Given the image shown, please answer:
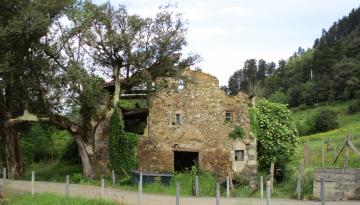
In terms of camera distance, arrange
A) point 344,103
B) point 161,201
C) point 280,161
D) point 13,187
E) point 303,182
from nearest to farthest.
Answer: point 161,201 → point 303,182 → point 13,187 → point 280,161 → point 344,103

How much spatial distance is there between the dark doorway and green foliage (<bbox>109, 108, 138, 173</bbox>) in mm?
3600

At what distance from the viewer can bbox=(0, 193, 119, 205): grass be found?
21.5 m

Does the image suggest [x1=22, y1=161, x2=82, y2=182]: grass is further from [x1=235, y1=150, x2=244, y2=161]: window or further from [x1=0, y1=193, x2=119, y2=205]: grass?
[x1=235, y1=150, x2=244, y2=161]: window

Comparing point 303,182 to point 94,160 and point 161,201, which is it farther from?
point 94,160

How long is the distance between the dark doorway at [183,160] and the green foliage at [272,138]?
5090mm

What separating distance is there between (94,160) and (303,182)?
49.9 ft

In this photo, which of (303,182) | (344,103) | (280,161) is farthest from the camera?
(344,103)

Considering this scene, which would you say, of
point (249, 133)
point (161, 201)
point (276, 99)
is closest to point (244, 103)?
point (249, 133)

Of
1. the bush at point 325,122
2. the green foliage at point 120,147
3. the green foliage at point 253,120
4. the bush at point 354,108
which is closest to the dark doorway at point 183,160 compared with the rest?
the green foliage at point 120,147

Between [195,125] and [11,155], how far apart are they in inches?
528

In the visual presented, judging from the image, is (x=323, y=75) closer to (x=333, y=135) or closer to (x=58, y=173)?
(x=333, y=135)

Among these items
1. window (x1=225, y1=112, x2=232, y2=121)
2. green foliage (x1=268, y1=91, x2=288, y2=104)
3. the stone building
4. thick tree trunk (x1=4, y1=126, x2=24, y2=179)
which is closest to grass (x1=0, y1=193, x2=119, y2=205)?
thick tree trunk (x1=4, y1=126, x2=24, y2=179)

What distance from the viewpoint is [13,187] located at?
2902cm

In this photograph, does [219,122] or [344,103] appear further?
[344,103]
